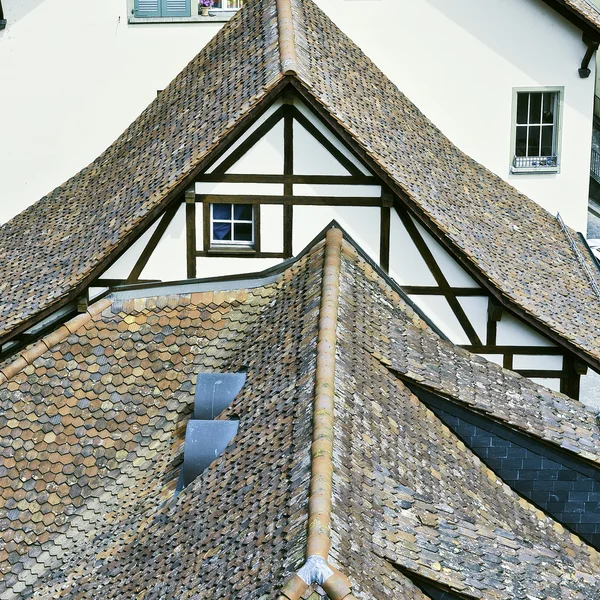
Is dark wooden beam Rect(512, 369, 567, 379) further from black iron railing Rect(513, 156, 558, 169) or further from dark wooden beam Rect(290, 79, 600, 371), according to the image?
black iron railing Rect(513, 156, 558, 169)

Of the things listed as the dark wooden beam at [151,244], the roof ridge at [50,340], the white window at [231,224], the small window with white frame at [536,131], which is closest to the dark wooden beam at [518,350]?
the white window at [231,224]

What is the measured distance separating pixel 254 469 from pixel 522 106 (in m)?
14.5

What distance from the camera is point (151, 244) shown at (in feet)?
57.6

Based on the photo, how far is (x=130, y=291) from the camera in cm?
1762

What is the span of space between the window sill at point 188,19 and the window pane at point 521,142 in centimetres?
632

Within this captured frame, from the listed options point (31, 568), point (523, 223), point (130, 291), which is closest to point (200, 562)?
point (31, 568)

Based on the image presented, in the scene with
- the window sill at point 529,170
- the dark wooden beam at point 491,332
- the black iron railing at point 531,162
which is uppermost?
the black iron railing at point 531,162

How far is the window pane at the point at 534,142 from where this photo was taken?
83.7 ft

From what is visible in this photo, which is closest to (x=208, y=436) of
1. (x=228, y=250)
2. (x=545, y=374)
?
(x=228, y=250)

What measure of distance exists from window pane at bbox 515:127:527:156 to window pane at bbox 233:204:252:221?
31.0ft

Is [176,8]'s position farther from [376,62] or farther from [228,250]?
[228,250]

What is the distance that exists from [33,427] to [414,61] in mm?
12388

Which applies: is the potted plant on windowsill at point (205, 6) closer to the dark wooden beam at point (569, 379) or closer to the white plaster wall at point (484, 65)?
the white plaster wall at point (484, 65)

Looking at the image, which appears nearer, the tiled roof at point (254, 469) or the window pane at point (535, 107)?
the tiled roof at point (254, 469)
